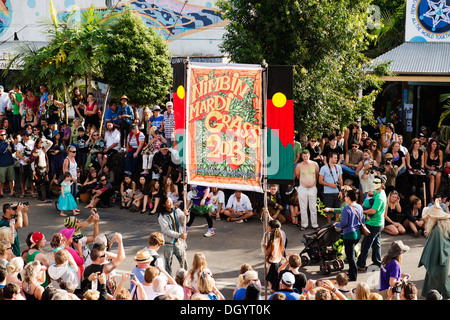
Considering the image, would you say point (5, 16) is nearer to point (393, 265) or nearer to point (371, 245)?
point (371, 245)

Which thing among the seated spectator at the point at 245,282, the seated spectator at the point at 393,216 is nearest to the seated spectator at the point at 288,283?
the seated spectator at the point at 245,282

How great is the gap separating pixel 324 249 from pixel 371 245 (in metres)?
0.87

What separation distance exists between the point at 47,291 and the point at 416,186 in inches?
390

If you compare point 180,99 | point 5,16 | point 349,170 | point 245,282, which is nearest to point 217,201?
point 349,170

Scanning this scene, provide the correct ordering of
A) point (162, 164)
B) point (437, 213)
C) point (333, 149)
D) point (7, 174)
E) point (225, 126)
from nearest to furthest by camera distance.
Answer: point (225, 126)
point (437, 213)
point (333, 149)
point (162, 164)
point (7, 174)

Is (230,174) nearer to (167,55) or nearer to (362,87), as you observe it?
(362,87)

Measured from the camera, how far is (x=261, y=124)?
8938 mm

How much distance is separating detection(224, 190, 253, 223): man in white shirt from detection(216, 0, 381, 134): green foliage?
2.13m

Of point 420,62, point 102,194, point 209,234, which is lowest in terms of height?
point 209,234

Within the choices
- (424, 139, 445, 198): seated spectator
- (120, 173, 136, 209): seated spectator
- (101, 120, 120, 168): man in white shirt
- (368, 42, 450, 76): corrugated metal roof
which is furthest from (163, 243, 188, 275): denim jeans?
(368, 42, 450, 76): corrugated metal roof

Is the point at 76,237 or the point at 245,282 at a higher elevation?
the point at 76,237

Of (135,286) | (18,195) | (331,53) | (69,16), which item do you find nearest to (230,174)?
(135,286)

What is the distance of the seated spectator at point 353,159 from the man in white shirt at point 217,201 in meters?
3.07

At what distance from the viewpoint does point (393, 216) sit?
13117 mm
